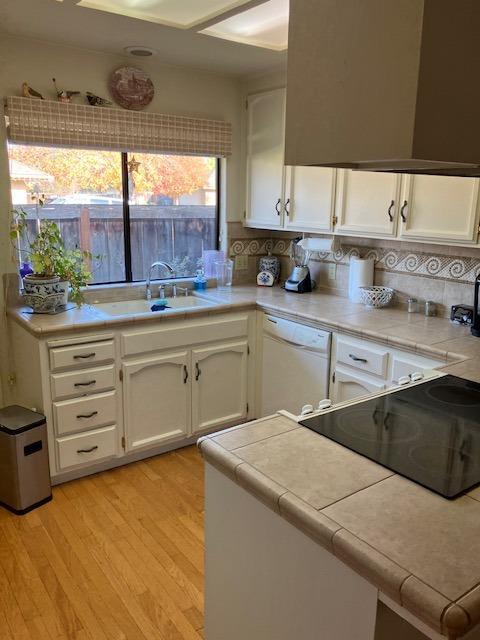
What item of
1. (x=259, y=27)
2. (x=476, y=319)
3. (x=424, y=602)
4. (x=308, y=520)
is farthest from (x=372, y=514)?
(x=259, y=27)

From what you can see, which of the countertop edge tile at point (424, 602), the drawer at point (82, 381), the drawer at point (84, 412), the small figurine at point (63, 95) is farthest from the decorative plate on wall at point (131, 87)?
the countertop edge tile at point (424, 602)

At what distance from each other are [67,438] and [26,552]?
639 millimetres

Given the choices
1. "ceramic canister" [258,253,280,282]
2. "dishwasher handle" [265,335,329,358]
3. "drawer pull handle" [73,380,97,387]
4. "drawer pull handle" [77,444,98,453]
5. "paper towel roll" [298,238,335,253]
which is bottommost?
"drawer pull handle" [77,444,98,453]

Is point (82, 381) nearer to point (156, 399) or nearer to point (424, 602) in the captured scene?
point (156, 399)

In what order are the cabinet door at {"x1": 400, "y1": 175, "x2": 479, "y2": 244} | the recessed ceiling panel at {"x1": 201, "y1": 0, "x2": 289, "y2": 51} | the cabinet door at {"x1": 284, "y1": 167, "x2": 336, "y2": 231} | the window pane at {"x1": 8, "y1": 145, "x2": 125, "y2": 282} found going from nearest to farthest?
the cabinet door at {"x1": 400, "y1": 175, "x2": 479, "y2": 244} < the recessed ceiling panel at {"x1": 201, "y1": 0, "x2": 289, "y2": 51} < the window pane at {"x1": 8, "y1": 145, "x2": 125, "y2": 282} < the cabinet door at {"x1": 284, "y1": 167, "x2": 336, "y2": 231}

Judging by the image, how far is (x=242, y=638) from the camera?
55.9 inches

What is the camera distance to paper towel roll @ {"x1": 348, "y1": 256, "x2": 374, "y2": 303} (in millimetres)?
3316

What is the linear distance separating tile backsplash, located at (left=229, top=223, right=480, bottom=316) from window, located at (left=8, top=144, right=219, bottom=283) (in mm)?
348

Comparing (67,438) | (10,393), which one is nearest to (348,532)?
(67,438)

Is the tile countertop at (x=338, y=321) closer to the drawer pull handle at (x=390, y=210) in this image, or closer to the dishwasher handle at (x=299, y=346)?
the dishwasher handle at (x=299, y=346)

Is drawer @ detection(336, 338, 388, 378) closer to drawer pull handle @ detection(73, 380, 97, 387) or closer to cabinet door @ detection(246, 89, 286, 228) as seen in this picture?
cabinet door @ detection(246, 89, 286, 228)

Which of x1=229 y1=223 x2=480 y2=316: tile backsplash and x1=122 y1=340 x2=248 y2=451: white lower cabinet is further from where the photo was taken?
x1=122 y1=340 x2=248 y2=451: white lower cabinet

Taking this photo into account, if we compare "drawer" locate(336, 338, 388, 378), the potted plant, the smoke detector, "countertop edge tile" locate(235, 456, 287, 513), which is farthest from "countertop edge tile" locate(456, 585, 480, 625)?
the smoke detector

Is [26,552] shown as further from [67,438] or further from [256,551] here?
[256,551]
